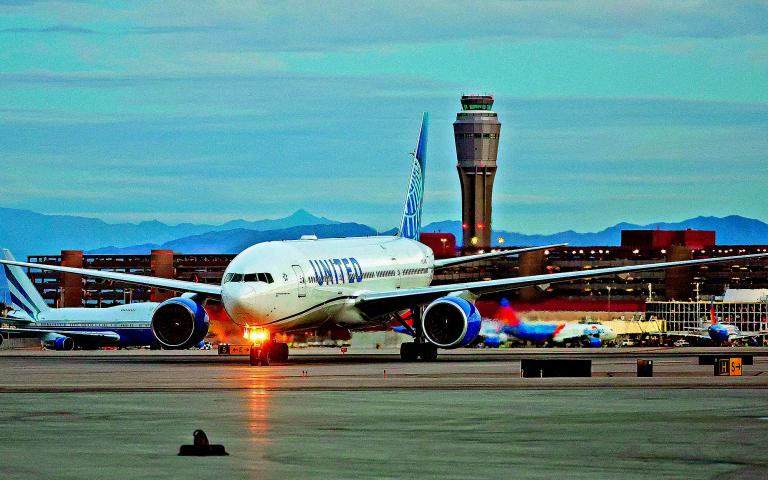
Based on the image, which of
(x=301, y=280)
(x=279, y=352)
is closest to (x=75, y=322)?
(x=279, y=352)

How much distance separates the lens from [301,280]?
5766 cm

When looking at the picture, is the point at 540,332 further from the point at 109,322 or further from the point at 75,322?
the point at 75,322

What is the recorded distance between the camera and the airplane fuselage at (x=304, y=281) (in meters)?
55.7

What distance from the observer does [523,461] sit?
21188 mm

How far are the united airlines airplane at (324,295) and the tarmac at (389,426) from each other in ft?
30.7

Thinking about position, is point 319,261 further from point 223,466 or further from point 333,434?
point 223,466

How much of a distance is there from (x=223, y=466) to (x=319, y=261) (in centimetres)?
3986

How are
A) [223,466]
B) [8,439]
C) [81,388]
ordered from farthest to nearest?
[81,388] → [8,439] → [223,466]

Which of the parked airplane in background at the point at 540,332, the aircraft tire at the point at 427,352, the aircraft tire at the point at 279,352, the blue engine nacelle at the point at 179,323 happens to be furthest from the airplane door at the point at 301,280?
the parked airplane in background at the point at 540,332

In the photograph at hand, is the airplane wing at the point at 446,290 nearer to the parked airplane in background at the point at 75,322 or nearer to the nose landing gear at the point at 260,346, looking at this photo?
the nose landing gear at the point at 260,346

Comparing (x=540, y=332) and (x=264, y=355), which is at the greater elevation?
(x=540, y=332)

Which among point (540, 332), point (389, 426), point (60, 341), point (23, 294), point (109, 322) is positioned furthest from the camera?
point (23, 294)

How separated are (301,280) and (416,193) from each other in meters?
26.9

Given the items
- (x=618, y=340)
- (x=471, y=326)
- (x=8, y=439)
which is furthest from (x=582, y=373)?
(x=618, y=340)
